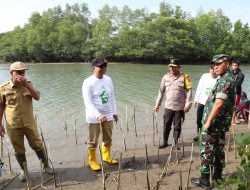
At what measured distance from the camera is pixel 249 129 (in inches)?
374

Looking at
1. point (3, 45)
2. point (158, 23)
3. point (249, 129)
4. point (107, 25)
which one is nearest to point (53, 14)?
point (3, 45)

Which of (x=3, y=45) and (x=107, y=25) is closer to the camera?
(x=107, y=25)

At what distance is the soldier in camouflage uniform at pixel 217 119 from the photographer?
15.4 feet

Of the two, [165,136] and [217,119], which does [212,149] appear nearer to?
[217,119]

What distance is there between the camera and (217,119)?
4.87 metres

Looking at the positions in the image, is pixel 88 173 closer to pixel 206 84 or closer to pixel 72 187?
pixel 72 187

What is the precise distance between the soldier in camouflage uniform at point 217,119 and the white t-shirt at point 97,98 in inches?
82.3

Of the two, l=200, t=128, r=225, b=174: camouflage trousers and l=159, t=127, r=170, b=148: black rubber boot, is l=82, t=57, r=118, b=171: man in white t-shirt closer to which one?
l=159, t=127, r=170, b=148: black rubber boot

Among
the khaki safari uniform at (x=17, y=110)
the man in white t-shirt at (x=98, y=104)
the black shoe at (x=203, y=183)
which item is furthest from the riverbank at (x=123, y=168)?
the khaki safari uniform at (x=17, y=110)

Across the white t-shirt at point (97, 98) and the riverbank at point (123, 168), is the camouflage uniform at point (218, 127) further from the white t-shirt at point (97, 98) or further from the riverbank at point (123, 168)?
the white t-shirt at point (97, 98)

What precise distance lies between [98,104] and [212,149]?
235 cm

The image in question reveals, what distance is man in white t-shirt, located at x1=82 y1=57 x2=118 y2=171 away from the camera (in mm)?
6246

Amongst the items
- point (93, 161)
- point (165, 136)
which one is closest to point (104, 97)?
point (93, 161)

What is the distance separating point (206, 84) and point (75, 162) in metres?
3.47
